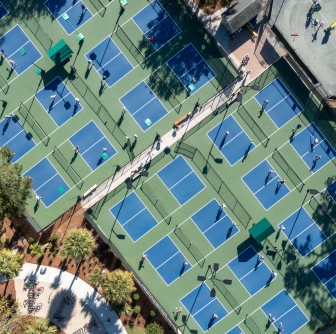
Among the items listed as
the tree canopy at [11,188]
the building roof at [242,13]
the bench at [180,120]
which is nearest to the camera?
the tree canopy at [11,188]

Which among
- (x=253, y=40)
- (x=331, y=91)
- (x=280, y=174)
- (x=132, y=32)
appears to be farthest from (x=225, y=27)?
(x=280, y=174)

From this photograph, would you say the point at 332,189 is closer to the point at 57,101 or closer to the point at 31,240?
the point at 57,101

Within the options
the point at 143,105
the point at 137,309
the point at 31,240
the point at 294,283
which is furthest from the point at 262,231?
the point at 31,240

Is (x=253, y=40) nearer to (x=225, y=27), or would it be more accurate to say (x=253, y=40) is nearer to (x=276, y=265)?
(x=225, y=27)

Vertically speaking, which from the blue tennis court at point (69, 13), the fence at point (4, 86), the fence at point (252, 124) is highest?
the blue tennis court at point (69, 13)

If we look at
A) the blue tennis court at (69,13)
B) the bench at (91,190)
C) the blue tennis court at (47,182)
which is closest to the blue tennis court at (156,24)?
the blue tennis court at (69,13)

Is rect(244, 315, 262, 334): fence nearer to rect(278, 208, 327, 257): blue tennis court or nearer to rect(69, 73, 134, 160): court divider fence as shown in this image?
rect(278, 208, 327, 257): blue tennis court

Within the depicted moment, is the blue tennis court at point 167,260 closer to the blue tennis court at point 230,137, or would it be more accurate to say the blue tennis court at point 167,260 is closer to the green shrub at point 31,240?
the blue tennis court at point 230,137

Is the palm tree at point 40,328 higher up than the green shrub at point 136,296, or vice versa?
the palm tree at point 40,328
